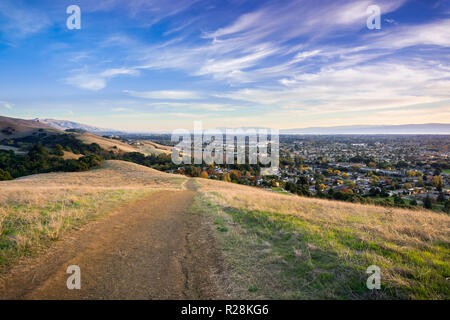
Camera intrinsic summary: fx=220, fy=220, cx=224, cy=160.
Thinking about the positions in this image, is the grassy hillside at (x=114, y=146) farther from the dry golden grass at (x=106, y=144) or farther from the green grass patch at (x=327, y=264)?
the green grass patch at (x=327, y=264)

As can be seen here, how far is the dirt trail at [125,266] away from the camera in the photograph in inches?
172

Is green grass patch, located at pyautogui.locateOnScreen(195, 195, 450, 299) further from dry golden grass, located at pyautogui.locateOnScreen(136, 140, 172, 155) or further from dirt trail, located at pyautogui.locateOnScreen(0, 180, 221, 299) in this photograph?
dry golden grass, located at pyautogui.locateOnScreen(136, 140, 172, 155)

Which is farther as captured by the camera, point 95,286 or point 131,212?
point 131,212

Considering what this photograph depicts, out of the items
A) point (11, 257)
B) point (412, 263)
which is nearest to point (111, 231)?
point (11, 257)

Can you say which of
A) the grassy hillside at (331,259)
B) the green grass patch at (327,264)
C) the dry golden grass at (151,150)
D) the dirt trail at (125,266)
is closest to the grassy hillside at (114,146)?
the dry golden grass at (151,150)

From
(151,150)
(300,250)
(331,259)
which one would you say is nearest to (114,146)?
(151,150)

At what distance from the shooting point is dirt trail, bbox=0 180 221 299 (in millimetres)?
4367

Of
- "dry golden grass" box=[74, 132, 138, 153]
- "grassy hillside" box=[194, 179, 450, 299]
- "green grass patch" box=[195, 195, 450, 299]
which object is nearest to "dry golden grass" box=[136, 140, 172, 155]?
"dry golden grass" box=[74, 132, 138, 153]

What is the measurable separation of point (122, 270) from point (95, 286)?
0.73m

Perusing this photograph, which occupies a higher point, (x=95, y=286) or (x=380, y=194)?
(x=95, y=286)

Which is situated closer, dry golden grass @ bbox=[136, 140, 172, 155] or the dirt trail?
the dirt trail
